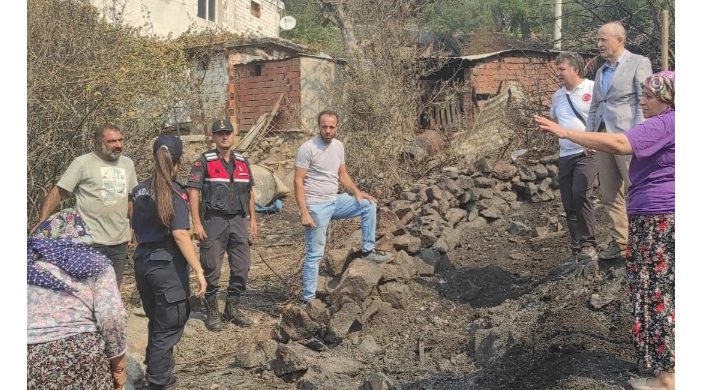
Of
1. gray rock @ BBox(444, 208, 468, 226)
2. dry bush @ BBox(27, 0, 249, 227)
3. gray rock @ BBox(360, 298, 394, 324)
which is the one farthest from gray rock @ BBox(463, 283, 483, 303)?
dry bush @ BBox(27, 0, 249, 227)

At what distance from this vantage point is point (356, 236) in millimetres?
7270

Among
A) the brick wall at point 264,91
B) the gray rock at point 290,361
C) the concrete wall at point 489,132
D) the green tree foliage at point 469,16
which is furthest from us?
the green tree foliage at point 469,16

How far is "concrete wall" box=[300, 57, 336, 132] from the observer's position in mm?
16531

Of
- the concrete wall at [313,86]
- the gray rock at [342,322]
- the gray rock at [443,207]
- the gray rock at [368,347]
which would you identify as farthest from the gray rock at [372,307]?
the concrete wall at [313,86]

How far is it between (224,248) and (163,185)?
6.17 feet

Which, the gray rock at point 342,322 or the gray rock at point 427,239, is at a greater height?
the gray rock at point 427,239

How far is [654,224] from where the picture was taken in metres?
3.39

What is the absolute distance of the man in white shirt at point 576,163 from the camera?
5719 mm

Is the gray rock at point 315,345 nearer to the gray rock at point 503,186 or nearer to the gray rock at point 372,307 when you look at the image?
the gray rock at point 372,307

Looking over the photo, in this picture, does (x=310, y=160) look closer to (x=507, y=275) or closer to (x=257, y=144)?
(x=507, y=275)

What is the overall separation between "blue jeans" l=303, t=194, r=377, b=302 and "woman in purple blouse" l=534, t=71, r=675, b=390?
284 cm

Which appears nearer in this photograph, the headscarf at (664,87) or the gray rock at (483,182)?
the headscarf at (664,87)

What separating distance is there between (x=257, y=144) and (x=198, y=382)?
39.4 feet

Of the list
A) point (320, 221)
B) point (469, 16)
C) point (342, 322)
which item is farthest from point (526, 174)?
point (469, 16)
